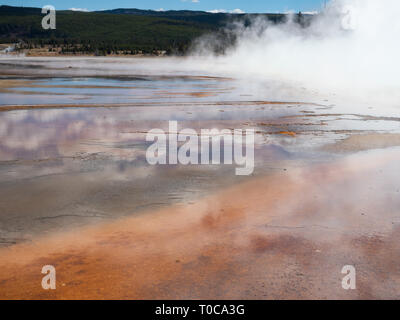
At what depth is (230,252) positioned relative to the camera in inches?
156

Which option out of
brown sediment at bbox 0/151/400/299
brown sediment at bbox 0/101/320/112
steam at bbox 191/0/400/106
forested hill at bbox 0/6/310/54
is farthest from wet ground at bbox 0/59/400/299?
forested hill at bbox 0/6/310/54

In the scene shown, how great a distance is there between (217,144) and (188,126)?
180 centimetres

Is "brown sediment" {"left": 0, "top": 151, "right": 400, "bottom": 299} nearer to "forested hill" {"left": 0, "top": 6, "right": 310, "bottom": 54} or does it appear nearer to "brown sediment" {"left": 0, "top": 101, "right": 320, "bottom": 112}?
"brown sediment" {"left": 0, "top": 101, "right": 320, "bottom": 112}

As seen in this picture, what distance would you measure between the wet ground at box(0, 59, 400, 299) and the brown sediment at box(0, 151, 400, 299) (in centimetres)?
1

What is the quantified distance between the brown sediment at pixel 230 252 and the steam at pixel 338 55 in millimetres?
10561

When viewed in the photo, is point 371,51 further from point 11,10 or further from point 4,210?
point 11,10

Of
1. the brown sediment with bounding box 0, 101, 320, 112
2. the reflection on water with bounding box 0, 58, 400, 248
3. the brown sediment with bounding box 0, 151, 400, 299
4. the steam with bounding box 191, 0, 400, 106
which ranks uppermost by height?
the steam with bounding box 191, 0, 400, 106

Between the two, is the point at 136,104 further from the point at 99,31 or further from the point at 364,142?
the point at 99,31

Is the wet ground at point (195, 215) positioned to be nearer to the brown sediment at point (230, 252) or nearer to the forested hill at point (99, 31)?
the brown sediment at point (230, 252)

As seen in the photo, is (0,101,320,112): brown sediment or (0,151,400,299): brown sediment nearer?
(0,151,400,299): brown sediment

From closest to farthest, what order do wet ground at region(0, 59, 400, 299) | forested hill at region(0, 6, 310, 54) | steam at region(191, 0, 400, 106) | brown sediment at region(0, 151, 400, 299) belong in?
brown sediment at region(0, 151, 400, 299) < wet ground at region(0, 59, 400, 299) < steam at region(191, 0, 400, 106) < forested hill at region(0, 6, 310, 54)

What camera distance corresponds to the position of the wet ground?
11.5 ft
